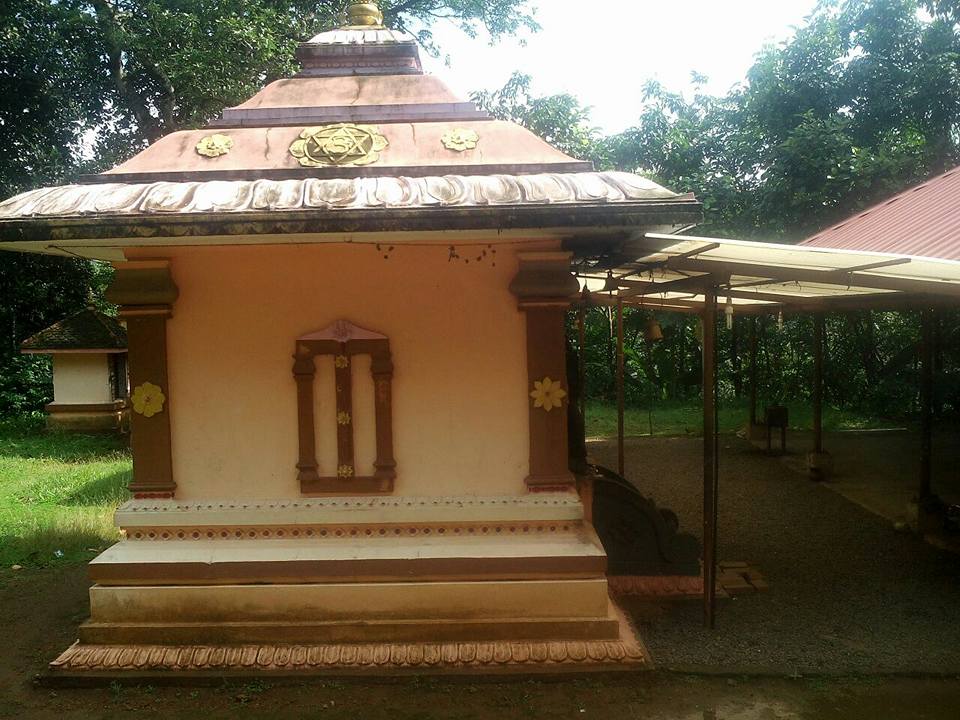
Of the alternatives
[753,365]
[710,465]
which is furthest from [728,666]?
[753,365]

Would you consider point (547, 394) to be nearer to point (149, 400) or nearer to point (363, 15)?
Result: point (149, 400)

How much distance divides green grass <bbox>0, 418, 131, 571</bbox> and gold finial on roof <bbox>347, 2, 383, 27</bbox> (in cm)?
550

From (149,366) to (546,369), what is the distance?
2.48 metres

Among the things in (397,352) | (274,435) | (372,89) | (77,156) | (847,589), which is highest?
(77,156)

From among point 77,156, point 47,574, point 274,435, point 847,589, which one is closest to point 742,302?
point 847,589

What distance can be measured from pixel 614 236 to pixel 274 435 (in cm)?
248

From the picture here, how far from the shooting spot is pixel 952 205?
23.1 feet

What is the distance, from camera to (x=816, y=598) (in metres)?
5.88

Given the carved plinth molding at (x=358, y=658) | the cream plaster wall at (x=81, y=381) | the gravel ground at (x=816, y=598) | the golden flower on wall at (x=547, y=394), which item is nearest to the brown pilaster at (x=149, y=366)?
the carved plinth molding at (x=358, y=658)

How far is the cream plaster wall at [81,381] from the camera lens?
15406mm

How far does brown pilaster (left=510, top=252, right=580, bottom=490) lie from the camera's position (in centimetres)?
470

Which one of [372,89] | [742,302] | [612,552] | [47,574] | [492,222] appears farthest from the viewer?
[742,302]

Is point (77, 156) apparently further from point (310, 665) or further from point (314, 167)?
point (310, 665)

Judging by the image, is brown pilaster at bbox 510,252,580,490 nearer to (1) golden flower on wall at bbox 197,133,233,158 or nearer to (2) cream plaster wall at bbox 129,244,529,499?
(2) cream plaster wall at bbox 129,244,529,499
